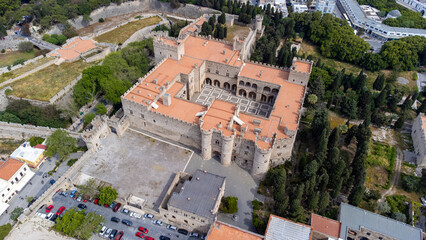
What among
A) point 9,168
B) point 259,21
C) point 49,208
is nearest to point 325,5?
point 259,21

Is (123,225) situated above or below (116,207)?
below

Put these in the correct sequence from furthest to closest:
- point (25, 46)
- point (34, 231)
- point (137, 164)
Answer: point (25, 46) → point (137, 164) → point (34, 231)

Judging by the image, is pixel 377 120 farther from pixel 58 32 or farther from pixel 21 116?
pixel 58 32

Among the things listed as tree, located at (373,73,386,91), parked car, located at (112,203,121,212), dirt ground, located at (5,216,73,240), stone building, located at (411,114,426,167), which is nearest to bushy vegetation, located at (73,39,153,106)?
parked car, located at (112,203,121,212)

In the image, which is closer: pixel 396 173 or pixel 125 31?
pixel 396 173

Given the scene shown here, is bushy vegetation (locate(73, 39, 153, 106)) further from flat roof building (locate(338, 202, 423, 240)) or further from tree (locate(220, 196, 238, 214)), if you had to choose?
flat roof building (locate(338, 202, 423, 240))

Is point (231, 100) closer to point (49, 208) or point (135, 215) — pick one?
point (135, 215)
